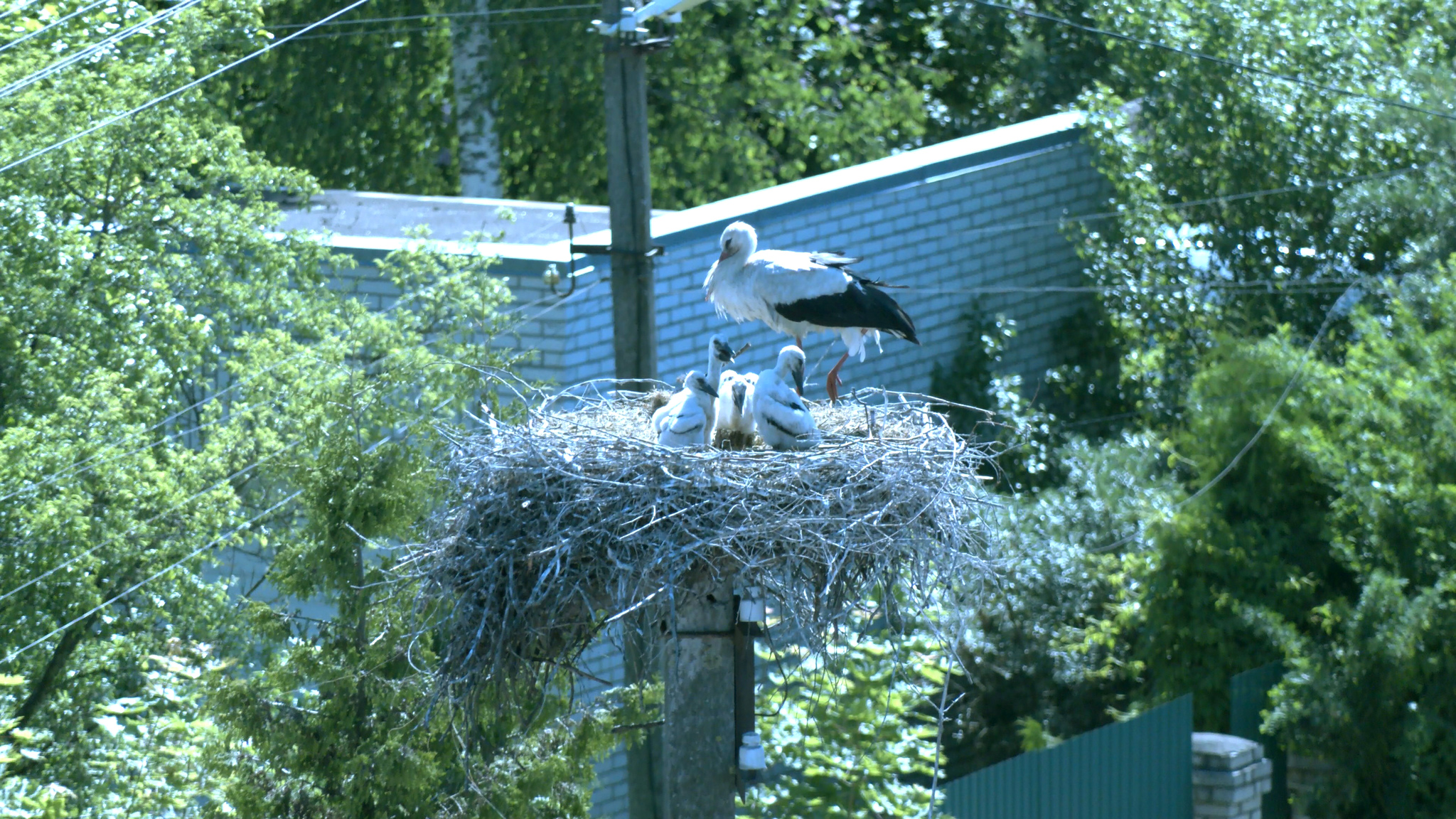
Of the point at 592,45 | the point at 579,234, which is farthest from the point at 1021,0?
the point at 579,234

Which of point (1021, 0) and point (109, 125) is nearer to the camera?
point (109, 125)

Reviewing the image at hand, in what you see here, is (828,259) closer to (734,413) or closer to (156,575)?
(734,413)

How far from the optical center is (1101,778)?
10.5m

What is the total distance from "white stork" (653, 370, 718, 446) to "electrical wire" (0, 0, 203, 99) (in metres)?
4.97

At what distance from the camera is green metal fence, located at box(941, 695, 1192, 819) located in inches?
389

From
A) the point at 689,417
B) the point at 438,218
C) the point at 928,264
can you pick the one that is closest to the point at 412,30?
the point at 438,218

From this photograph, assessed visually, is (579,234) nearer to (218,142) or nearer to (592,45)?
(218,142)

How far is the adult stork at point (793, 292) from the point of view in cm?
736

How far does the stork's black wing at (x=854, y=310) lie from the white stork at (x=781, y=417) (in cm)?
60

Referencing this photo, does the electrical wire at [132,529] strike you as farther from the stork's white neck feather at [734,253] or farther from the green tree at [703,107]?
the green tree at [703,107]

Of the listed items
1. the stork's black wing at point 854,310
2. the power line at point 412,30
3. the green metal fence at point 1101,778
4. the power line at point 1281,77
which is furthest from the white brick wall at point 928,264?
the power line at point 412,30

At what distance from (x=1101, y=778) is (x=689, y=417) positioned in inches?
200

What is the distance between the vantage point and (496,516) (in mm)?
6297

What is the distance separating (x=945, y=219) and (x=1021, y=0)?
8096 millimetres
